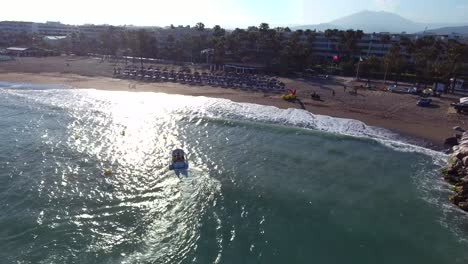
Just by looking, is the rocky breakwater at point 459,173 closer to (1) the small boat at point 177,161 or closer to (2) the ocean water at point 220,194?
(2) the ocean water at point 220,194

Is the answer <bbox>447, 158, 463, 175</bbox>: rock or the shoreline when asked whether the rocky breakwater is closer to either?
<bbox>447, 158, 463, 175</bbox>: rock

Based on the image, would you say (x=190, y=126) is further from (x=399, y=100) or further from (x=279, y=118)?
(x=399, y=100)

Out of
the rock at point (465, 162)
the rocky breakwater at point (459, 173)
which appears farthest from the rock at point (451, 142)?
the rock at point (465, 162)

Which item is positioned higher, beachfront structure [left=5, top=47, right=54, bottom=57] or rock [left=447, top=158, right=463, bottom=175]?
beachfront structure [left=5, top=47, right=54, bottom=57]

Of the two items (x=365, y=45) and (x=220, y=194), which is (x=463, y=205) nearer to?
(x=220, y=194)

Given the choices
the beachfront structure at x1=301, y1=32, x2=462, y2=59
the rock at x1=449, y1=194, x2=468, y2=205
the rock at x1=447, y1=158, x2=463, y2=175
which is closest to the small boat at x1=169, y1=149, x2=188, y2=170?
the rock at x1=449, y1=194, x2=468, y2=205
